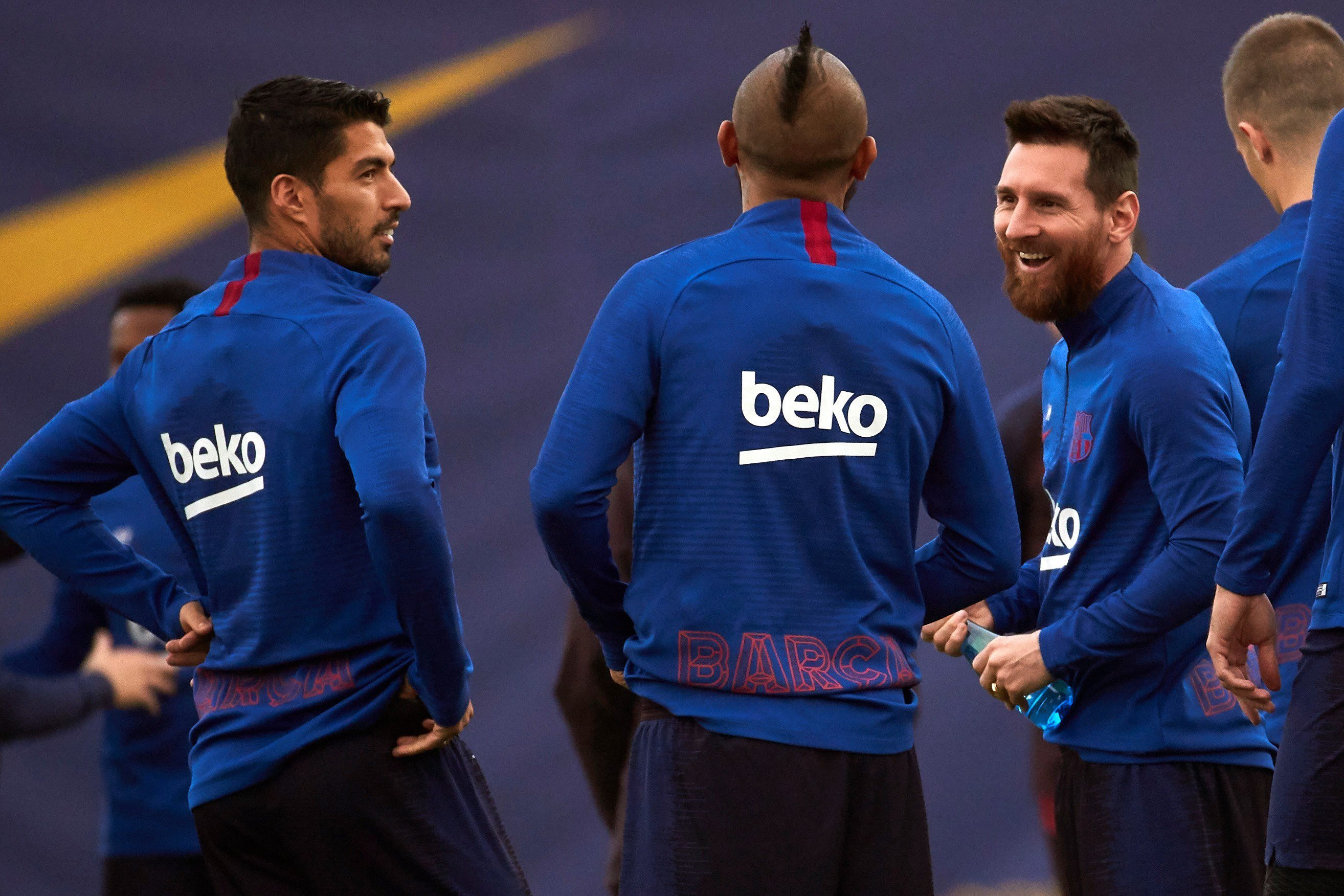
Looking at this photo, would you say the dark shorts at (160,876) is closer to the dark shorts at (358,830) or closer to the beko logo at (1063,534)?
the dark shorts at (358,830)

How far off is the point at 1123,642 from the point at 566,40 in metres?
2.92

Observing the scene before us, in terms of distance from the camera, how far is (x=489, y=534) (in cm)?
449

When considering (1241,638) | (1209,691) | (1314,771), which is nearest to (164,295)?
(1209,691)

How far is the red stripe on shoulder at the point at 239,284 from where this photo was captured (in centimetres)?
236

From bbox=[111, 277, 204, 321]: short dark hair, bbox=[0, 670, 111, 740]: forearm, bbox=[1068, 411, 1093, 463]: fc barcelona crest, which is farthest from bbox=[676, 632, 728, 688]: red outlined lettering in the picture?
bbox=[111, 277, 204, 321]: short dark hair

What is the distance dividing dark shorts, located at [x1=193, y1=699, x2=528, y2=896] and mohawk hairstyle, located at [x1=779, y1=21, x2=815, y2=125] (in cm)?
110

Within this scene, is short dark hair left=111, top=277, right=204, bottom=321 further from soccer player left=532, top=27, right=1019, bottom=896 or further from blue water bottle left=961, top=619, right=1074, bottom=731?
blue water bottle left=961, top=619, right=1074, bottom=731

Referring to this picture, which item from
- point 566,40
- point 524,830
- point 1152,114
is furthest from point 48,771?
point 1152,114

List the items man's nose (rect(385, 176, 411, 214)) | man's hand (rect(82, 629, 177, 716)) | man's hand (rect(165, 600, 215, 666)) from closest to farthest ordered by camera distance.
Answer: man's hand (rect(165, 600, 215, 666)), man's nose (rect(385, 176, 411, 214)), man's hand (rect(82, 629, 177, 716))

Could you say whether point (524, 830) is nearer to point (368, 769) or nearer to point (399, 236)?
point (399, 236)

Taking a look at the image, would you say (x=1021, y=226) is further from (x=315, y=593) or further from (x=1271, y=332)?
(x=315, y=593)

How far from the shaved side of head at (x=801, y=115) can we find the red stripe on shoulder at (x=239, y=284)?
0.87m

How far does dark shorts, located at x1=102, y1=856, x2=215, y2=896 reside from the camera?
128 inches

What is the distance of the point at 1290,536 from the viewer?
1.86 m
